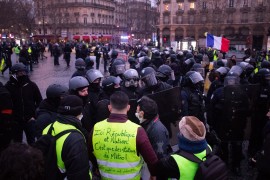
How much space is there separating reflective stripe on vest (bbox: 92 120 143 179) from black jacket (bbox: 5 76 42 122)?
3.08 m

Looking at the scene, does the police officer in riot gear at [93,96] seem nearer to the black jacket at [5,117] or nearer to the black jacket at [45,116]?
the black jacket at [45,116]

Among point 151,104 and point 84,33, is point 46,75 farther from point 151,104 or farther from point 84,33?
point 84,33

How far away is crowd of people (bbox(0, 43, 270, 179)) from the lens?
8.27 ft

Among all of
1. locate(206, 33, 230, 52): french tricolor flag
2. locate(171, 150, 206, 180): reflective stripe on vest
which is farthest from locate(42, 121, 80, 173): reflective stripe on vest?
locate(206, 33, 230, 52): french tricolor flag

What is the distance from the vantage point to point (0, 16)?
27.4 m

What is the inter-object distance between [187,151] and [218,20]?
5895cm

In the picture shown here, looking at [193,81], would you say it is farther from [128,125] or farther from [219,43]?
[219,43]

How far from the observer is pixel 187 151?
2541 millimetres

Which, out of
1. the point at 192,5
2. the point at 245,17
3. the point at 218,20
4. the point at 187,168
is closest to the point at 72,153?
the point at 187,168

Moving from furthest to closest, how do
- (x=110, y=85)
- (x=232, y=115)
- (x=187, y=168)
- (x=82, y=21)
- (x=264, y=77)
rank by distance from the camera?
(x=82, y=21), (x=264, y=77), (x=110, y=85), (x=232, y=115), (x=187, y=168)

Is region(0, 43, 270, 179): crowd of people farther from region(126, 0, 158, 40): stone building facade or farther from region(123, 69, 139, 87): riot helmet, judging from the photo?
region(126, 0, 158, 40): stone building facade

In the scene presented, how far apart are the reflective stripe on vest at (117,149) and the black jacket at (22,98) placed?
308 cm

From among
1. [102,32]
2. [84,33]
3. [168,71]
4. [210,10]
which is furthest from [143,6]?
[168,71]

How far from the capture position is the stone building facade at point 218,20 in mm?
55031
